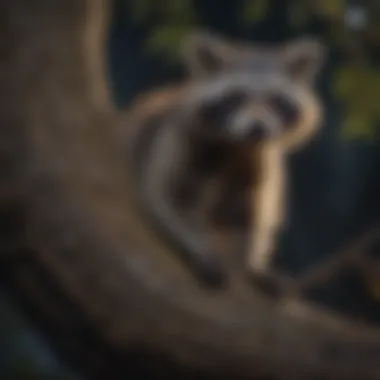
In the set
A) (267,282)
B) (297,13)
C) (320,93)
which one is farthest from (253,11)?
(267,282)

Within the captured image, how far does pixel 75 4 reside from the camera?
0.79 metres

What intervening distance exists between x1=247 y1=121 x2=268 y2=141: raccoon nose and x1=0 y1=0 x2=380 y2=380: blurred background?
0.11 metres

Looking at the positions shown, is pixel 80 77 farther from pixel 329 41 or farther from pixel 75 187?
pixel 329 41

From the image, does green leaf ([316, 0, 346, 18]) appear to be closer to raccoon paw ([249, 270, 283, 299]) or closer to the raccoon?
the raccoon

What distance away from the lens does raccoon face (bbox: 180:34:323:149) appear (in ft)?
4.48

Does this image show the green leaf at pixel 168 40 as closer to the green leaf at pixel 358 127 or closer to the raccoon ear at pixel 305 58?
the raccoon ear at pixel 305 58

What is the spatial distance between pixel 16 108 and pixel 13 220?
0.34ft

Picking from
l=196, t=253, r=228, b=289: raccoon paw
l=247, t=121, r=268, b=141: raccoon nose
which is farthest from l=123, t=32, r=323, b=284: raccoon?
l=196, t=253, r=228, b=289: raccoon paw

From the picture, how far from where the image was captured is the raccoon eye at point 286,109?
141 cm

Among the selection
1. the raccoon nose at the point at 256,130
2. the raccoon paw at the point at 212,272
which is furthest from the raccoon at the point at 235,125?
the raccoon paw at the point at 212,272

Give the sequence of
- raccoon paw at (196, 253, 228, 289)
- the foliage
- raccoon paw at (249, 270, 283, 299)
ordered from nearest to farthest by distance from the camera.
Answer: raccoon paw at (196, 253, 228, 289), raccoon paw at (249, 270, 283, 299), the foliage

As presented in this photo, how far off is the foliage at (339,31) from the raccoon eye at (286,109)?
12 cm

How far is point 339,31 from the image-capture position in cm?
129

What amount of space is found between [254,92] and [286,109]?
67 mm
